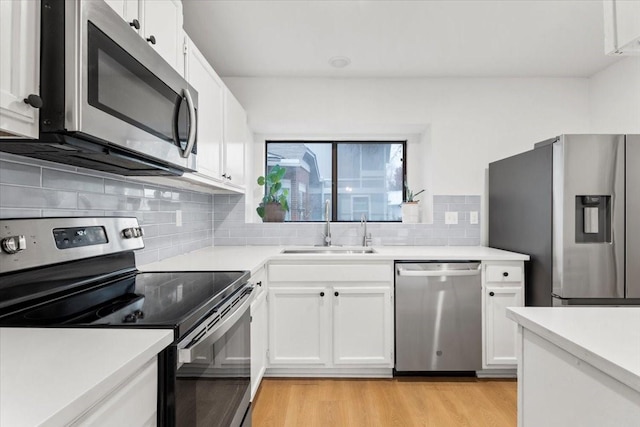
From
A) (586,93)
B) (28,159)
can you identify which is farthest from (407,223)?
(28,159)

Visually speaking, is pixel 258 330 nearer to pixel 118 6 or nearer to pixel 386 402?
pixel 386 402

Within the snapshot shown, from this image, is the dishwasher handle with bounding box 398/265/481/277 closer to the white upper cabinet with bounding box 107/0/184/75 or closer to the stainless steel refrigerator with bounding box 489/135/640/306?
the stainless steel refrigerator with bounding box 489/135/640/306

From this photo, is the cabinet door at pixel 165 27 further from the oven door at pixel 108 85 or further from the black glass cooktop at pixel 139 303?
the black glass cooktop at pixel 139 303

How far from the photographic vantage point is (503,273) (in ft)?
8.13

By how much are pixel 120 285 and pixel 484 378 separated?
2.42 meters

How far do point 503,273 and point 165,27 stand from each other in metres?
2.48

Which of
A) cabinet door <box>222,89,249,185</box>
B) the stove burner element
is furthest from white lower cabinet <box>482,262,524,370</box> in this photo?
the stove burner element

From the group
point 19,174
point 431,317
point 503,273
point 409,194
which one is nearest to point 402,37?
point 409,194

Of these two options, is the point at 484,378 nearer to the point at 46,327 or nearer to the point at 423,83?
the point at 423,83

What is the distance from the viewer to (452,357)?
2.46 metres

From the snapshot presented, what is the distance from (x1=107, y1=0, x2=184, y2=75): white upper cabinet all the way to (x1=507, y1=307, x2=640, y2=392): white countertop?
1.56 meters

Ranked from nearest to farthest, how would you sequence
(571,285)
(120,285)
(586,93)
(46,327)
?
(46,327) → (120,285) → (571,285) → (586,93)

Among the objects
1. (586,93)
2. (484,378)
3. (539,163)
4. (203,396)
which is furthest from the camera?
(586,93)

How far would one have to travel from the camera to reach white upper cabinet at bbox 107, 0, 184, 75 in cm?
120
